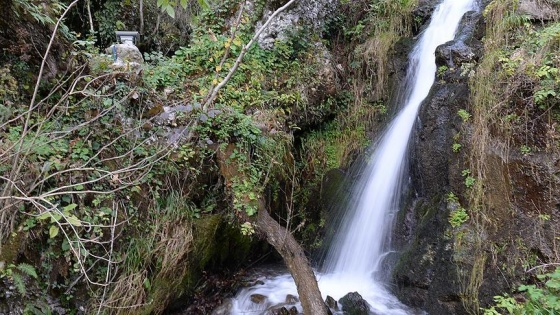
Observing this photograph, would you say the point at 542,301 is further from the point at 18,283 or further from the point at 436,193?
the point at 18,283

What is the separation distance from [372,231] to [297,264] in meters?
1.55

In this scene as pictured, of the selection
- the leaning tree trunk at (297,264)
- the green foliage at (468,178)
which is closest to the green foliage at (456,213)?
the green foliage at (468,178)

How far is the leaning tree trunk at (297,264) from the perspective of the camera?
3.08 meters

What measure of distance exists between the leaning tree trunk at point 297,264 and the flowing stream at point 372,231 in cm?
53

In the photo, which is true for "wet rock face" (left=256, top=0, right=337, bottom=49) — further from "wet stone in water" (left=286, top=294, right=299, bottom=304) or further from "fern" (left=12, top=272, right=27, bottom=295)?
"fern" (left=12, top=272, right=27, bottom=295)

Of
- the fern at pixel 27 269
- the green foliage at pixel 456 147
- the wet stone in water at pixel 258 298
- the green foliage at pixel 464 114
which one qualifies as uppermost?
the green foliage at pixel 464 114

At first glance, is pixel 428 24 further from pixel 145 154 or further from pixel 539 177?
pixel 145 154

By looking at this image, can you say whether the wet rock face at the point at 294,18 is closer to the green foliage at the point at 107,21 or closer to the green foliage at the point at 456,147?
the green foliage at the point at 107,21

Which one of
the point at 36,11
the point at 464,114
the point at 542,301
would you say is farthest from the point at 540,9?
the point at 36,11

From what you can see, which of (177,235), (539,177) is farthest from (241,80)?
(539,177)

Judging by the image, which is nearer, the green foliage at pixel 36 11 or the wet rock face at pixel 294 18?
the green foliage at pixel 36 11

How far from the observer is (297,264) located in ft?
10.8

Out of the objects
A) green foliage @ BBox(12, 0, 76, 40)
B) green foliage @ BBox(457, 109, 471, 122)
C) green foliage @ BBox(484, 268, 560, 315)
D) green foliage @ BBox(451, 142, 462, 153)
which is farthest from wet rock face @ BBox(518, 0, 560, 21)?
green foliage @ BBox(12, 0, 76, 40)

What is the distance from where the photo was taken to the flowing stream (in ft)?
12.4
